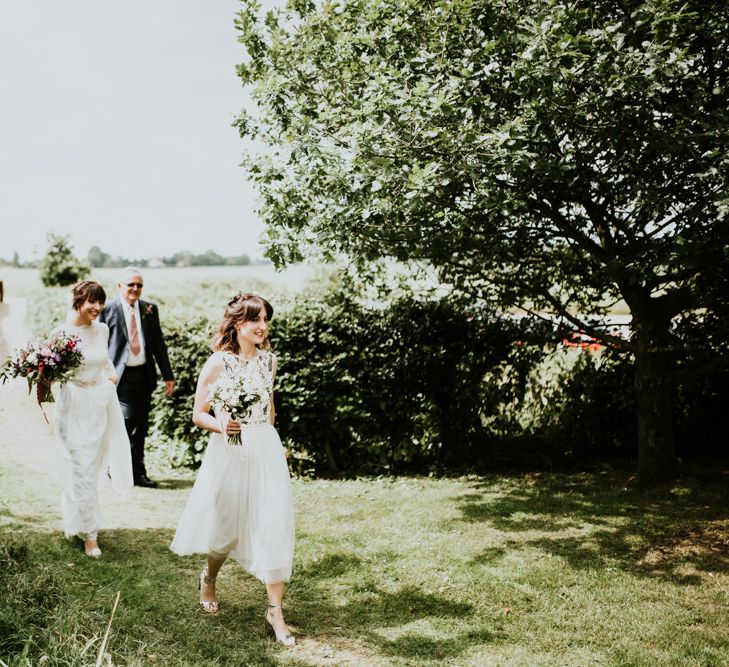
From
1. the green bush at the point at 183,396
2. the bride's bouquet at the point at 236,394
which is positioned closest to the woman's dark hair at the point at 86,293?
the bride's bouquet at the point at 236,394

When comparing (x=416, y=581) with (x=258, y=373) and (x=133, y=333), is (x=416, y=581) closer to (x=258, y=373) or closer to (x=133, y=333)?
(x=258, y=373)

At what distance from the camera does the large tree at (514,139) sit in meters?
5.53

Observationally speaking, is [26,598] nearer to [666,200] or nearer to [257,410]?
[257,410]

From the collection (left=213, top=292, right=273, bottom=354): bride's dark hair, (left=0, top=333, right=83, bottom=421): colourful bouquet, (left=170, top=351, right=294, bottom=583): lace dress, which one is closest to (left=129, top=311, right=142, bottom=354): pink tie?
(left=0, top=333, right=83, bottom=421): colourful bouquet

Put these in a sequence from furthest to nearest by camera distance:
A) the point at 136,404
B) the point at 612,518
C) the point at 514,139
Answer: the point at 136,404 < the point at 612,518 < the point at 514,139

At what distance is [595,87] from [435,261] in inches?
104

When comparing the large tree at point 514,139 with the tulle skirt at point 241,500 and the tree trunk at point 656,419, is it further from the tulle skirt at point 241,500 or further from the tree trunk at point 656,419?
the tulle skirt at point 241,500

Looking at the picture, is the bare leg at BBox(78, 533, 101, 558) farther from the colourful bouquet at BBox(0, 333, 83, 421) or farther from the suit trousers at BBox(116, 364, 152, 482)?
the suit trousers at BBox(116, 364, 152, 482)

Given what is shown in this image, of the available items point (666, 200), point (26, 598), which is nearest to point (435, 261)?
point (666, 200)

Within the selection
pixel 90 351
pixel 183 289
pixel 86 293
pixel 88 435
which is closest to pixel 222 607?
pixel 88 435

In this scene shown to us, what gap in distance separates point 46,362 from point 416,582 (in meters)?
3.54

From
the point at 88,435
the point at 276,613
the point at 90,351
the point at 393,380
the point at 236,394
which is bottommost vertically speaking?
the point at 276,613

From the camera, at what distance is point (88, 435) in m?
6.29

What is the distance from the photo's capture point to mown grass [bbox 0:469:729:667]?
14.5 feet
